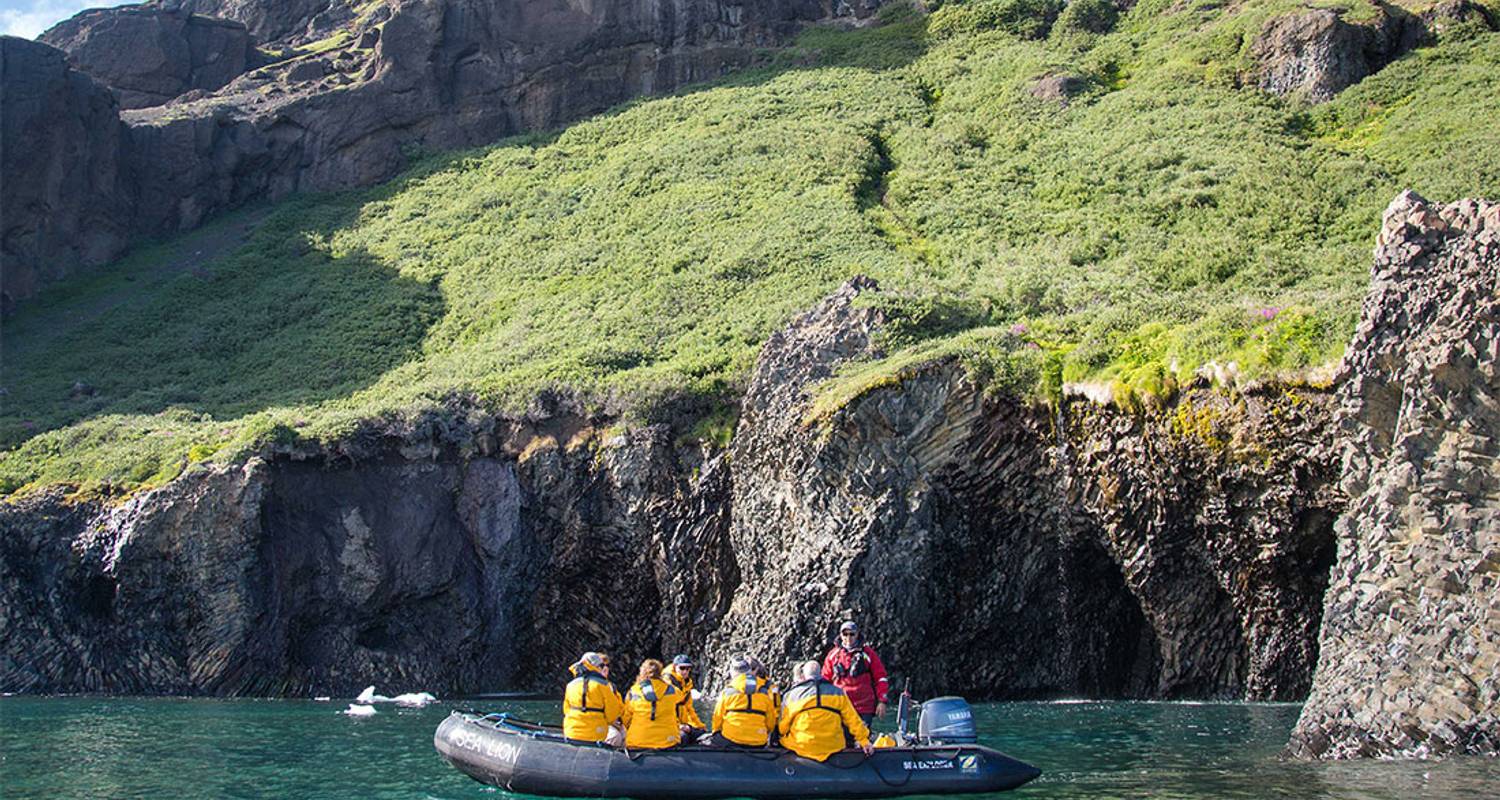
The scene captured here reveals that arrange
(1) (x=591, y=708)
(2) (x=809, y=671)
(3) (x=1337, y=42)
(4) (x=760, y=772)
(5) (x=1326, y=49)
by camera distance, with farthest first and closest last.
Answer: (5) (x=1326, y=49) < (3) (x=1337, y=42) < (1) (x=591, y=708) < (2) (x=809, y=671) < (4) (x=760, y=772)

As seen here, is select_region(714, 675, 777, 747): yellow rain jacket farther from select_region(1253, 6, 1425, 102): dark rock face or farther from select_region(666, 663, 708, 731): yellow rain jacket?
select_region(1253, 6, 1425, 102): dark rock face

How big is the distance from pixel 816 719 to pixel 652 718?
2.20 metres

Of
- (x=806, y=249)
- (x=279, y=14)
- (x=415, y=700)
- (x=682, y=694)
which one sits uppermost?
(x=279, y=14)

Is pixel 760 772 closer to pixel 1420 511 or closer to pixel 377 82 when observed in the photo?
pixel 1420 511

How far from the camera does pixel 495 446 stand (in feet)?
132

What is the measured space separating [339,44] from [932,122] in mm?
36982

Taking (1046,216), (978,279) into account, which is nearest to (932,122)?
(1046,216)

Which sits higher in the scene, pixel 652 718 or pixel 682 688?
pixel 682 688

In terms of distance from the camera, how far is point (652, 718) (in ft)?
62.2

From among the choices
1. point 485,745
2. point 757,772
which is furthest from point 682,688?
point 485,745

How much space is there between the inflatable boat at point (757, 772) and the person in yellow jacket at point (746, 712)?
220 millimetres

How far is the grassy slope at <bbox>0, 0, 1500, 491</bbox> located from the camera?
39.6 metres

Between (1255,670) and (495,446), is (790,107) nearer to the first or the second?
(495,446)

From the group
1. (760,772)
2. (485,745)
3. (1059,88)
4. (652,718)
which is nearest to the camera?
(760,772)
